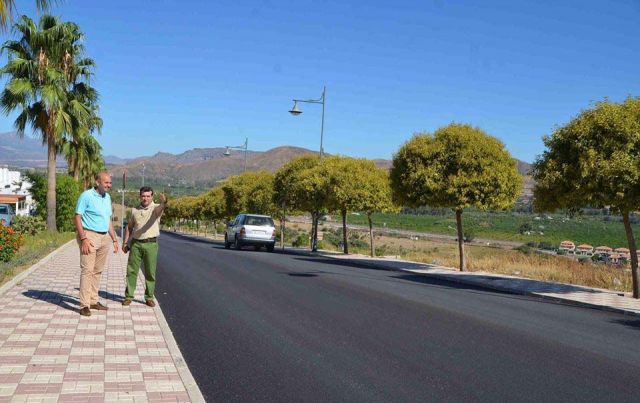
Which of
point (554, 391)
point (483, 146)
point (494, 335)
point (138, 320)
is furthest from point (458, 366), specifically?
point (483, 146)

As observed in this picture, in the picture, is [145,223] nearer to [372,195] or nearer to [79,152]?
[372,195]

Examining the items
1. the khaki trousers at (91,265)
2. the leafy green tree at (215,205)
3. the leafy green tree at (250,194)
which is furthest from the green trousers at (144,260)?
the leafy green tree at (215,205)

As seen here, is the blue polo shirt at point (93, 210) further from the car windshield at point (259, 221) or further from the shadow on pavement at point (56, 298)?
the car windshield at point (259, 221)

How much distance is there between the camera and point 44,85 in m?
27.1

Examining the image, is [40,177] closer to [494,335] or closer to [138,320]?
[138,320]

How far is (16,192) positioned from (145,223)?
85010 mm

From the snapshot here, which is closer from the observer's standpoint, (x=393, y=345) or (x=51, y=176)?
(x=393, y=345)

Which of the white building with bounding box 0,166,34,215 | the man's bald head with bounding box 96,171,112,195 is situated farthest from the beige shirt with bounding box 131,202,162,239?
the white building with bounding box 0,166,34,215

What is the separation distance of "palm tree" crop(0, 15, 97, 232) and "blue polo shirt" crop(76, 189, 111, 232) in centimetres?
1893

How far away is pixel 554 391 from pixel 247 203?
1949 inches

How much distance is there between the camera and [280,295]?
13.1 m

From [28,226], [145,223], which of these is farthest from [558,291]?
[28,226]

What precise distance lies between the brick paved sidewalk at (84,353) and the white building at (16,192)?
177 feet

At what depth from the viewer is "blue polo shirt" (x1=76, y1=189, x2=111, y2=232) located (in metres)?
9.41
